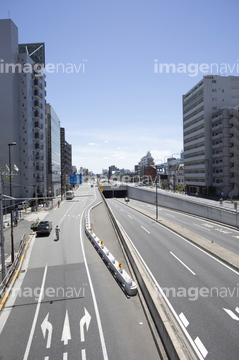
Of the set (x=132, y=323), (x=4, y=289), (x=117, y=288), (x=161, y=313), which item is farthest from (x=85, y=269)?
(x=161, y=313)

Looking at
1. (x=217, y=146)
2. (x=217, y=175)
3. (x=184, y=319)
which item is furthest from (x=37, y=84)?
(x=184, y=319)

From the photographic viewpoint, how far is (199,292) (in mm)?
12609

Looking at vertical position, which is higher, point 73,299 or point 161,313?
point 161,313

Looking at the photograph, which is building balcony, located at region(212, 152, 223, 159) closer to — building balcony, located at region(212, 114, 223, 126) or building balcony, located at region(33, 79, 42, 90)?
building balcony, located at region(212, 114, 223, 126)

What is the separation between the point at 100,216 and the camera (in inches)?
1516

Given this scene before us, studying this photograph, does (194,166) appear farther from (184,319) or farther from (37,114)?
(184,319)

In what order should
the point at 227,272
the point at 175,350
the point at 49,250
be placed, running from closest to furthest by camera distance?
the point at 175,350 → the point at 227,272 → the point at 49,250

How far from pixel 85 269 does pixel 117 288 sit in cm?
418

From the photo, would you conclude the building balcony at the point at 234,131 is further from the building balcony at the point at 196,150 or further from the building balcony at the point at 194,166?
the building balcony at the point at 194,166

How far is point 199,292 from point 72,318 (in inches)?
282

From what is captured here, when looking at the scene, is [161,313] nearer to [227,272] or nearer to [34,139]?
[227,272]

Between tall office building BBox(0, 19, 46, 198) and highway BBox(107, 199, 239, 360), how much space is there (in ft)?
121

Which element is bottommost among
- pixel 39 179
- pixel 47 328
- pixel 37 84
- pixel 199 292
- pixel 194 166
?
pixel 47 328

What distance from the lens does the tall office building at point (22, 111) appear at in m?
50.6
